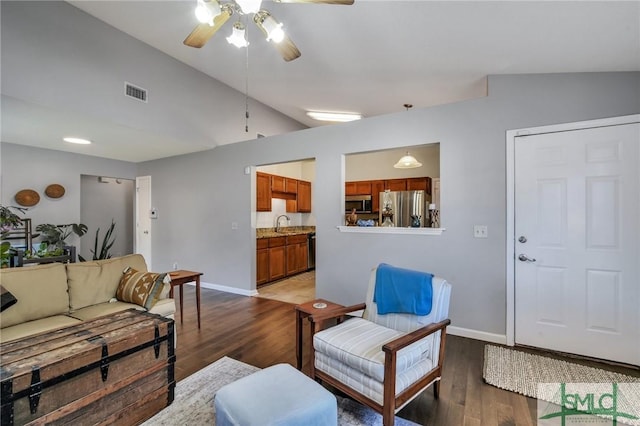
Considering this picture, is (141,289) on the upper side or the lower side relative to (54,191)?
lower

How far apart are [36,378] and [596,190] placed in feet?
14.0

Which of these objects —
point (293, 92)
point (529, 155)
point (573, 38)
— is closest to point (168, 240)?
point (293, 92)

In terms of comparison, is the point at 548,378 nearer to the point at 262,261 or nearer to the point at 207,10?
the point at 207,10

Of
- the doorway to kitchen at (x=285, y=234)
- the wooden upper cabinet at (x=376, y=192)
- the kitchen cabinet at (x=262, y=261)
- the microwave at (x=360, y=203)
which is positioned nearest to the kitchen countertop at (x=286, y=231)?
the doorway to kitchen at (x=285, y=234)

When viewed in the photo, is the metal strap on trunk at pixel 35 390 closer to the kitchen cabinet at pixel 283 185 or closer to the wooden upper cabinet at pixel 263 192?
the wooden upper cabinet at pixel 263 192

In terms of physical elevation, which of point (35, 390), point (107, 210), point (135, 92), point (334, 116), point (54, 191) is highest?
point (334, 116)

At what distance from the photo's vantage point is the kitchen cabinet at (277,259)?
5551mm

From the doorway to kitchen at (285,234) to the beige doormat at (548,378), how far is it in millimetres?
2691

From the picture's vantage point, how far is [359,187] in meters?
7.09

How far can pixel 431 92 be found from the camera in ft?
13.4

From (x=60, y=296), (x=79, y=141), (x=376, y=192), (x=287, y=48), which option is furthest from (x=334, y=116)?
(x=60, y=296)

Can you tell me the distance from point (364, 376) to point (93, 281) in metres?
2.64

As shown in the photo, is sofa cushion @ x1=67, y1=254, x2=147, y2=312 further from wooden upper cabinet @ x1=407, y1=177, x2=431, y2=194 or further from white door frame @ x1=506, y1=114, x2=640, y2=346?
wooden upper cabinet @ x1=407, y1=177, x2=431, y2=194

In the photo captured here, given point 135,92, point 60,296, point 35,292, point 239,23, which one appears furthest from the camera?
point 135,92
